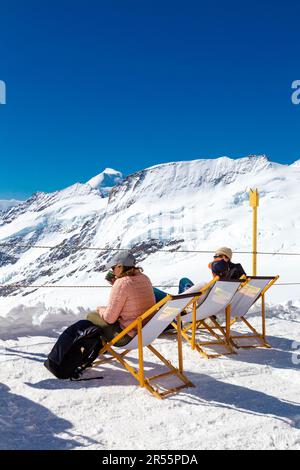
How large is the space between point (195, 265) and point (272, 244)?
25966mm

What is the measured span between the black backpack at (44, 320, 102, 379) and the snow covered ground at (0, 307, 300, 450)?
0.11 m

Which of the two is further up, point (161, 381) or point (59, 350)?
point (59, 350)

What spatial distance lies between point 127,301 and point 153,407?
96cm

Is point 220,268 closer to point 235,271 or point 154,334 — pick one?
point 235,271

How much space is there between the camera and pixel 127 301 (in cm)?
437

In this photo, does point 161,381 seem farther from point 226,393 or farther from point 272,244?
point 272,244

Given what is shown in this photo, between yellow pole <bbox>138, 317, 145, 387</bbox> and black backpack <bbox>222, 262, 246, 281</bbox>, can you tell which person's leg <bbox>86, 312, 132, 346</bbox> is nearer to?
yellow pole <bbox>138, 317, 145, 387</bbox>

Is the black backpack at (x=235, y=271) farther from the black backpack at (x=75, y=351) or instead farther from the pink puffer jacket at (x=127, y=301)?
the black backpack at (x=75, y=351)

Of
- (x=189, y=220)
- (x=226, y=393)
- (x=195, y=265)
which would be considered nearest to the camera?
(x=226, y=393)

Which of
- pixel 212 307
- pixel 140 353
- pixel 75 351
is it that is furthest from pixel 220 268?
pixel 75 351

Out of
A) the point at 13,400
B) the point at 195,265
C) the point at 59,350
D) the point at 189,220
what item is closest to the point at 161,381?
the point at 59,350

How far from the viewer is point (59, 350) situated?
4.33 m

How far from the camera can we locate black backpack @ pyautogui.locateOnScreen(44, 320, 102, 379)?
4.30 metres

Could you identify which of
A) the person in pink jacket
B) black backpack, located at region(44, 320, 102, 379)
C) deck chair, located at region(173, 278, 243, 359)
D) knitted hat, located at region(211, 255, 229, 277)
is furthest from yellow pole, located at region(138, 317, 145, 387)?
knitted hat, located at region(211, 255, 229, 277)
